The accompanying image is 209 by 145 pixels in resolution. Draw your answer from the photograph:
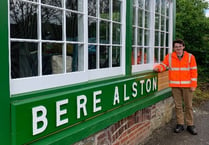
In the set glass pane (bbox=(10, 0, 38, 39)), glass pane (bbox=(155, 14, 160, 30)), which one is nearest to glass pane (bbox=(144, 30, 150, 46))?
glass pane (bbox=(155, 14, 160, 30))

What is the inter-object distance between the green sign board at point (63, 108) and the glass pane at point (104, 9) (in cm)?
93

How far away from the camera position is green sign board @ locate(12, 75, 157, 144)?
214 centimetres

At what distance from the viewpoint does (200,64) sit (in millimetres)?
11141

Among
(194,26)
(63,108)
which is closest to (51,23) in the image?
(63,108)

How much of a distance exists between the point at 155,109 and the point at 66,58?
8.71ft

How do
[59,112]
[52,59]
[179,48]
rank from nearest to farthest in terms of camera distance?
[59,112] < [52,59] < [179,48]

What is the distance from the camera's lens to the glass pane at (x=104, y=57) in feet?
11.4

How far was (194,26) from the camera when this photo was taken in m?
9.88

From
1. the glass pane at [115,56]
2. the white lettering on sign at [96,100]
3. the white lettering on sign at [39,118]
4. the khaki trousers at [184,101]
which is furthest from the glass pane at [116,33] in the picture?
the khaki trousers at [184,101]

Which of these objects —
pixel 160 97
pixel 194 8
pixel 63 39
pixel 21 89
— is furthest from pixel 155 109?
pixel 194 8

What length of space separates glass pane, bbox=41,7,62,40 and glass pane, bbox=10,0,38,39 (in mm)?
128

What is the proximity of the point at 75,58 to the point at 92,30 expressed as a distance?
0.48 meters

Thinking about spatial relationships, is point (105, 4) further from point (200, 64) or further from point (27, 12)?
point (200, 64)

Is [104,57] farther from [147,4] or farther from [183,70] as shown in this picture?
[183,70]
